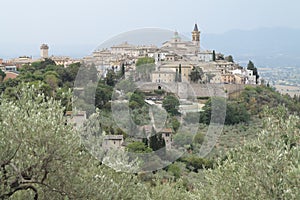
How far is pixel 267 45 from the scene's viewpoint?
103688mm

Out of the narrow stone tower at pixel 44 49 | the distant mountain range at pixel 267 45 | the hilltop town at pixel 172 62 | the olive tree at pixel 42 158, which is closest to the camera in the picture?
the olive tree at pixel 42 158

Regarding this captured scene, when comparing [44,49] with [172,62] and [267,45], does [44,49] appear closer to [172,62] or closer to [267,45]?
[172,62]

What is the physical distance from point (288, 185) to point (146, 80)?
19.6 feet

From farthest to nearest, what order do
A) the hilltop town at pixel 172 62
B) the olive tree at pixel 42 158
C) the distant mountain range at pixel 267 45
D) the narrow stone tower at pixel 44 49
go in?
the distant mountain range at pixel 267 45
the narrow stone tower at pixel 44 49
the hilltop town at pixel 172 62
the olive tree at pixel 42 158

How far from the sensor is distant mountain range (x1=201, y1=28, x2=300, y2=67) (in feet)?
225

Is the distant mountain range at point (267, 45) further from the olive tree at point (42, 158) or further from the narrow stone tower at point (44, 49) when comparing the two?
the olive tree at point (42, 158)

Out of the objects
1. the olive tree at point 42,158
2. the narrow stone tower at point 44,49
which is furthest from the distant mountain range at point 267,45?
the olive tree at point 42,158

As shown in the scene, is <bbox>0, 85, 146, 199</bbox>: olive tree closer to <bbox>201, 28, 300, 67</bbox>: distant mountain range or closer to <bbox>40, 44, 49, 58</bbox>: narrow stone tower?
<bbox>40, 44, 49, 58</bbox>: narrow stone tower

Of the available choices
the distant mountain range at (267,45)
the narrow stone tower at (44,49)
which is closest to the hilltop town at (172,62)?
the narrow stone tower at (44,49)

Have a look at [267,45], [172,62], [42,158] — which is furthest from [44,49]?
[267,45]

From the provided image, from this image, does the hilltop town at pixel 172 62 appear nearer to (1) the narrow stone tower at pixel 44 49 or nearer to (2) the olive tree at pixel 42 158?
(1) the narrow stone tower at pixel 44 49

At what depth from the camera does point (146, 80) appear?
10.1 metres

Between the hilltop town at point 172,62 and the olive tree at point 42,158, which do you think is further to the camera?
the hilltop town at point 172,62

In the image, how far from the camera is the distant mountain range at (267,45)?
2699 inches
